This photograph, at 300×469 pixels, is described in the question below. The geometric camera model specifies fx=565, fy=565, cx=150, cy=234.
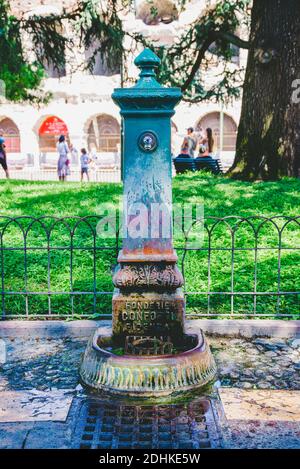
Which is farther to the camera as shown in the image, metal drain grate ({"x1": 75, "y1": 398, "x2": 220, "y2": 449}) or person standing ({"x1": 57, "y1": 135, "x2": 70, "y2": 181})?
person standing ({"x1": 57, "y1": 135, "x2": 70, "y2": 181})

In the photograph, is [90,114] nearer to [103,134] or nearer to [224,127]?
[103,134]

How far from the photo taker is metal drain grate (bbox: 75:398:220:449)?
2.65 m

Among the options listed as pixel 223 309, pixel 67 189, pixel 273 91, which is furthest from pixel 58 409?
pixel 273 91

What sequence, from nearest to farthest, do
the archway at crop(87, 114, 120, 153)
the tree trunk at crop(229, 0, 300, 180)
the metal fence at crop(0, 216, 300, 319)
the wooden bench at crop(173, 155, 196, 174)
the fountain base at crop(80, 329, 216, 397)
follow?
1. the fountain base at crop(80, 329, 216, 397)
2. the metal fence at crop(0, 216, 300, 319)
3. the tree trunk at crop(229, 0, 300, 180)
4. the wooden bench at crop(173, 155, 196, 174)
5. the archway at crop(87, 114, 120, 153)

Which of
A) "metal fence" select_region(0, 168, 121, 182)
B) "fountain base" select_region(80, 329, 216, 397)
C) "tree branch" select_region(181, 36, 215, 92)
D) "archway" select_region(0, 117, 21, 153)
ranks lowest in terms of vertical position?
"fountain base" select_region(80, 329, 216, 397)

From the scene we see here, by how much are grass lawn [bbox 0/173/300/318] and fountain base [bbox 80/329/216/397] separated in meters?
1.08

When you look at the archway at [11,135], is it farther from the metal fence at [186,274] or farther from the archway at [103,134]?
the metal fence at [186,274]

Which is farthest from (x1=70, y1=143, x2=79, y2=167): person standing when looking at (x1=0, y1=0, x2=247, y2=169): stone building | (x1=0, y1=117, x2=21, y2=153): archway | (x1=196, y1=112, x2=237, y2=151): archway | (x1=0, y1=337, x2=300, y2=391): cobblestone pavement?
(x1=0, y1=337, x2=300, y2=391): cobblestone pavement

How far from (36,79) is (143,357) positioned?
13158mm

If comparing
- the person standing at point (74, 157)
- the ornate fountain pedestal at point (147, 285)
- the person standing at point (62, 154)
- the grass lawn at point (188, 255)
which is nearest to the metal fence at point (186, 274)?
the grass lawn at point (188, 255)

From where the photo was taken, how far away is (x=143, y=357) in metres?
3.20

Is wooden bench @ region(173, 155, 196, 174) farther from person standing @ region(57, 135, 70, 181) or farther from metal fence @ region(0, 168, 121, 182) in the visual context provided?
metal fence @ region(0, 168, 121, 182)

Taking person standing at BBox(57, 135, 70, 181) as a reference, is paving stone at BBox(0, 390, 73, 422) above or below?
below
